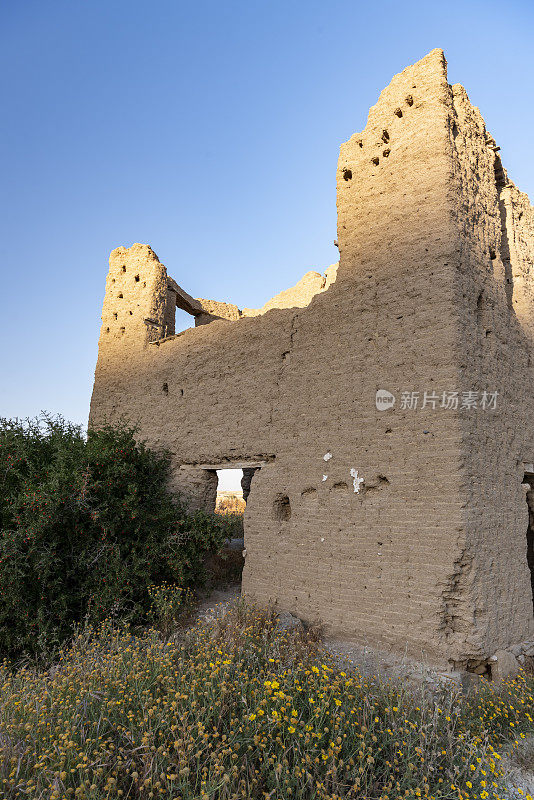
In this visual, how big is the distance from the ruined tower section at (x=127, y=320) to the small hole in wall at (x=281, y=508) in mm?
3938

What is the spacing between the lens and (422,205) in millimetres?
5527

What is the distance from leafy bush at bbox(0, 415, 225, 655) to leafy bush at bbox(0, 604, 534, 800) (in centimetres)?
181

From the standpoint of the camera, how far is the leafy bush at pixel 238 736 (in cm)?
262

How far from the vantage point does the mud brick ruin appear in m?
4.79

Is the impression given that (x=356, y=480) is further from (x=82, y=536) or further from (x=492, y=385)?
(x=82, y=536)

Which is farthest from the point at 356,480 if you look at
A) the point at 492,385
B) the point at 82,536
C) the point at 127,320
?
the point at 127,320

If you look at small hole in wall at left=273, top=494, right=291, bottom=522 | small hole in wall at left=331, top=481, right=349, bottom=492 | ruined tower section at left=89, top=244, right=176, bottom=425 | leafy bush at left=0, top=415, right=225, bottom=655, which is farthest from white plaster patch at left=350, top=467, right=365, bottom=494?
ruined tower section at left=89, top=244, right=176, bottom=425

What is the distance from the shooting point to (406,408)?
16.8ft

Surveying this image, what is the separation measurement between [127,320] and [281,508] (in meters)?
5.12

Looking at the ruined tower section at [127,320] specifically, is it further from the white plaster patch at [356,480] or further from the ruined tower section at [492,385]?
the ruined tower section at [492,385]

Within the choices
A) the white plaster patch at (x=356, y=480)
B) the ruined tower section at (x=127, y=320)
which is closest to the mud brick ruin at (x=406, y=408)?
the white plaster patch at (x=356, y=480)

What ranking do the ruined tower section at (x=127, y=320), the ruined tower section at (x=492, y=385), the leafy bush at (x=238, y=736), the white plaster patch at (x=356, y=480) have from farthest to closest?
the ruined tower section at (x=127, y=320), the white plaster patch at (x=356, y=480), the ruined tower section at (x=492, y=385), the leafy bush at (x=238, y=736)

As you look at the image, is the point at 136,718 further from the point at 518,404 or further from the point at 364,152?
the point at 364,152

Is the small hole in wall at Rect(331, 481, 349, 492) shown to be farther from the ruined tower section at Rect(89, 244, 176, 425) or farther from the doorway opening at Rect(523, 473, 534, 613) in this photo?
the ruined tower section at Rect(89, 244, 176, 425)
